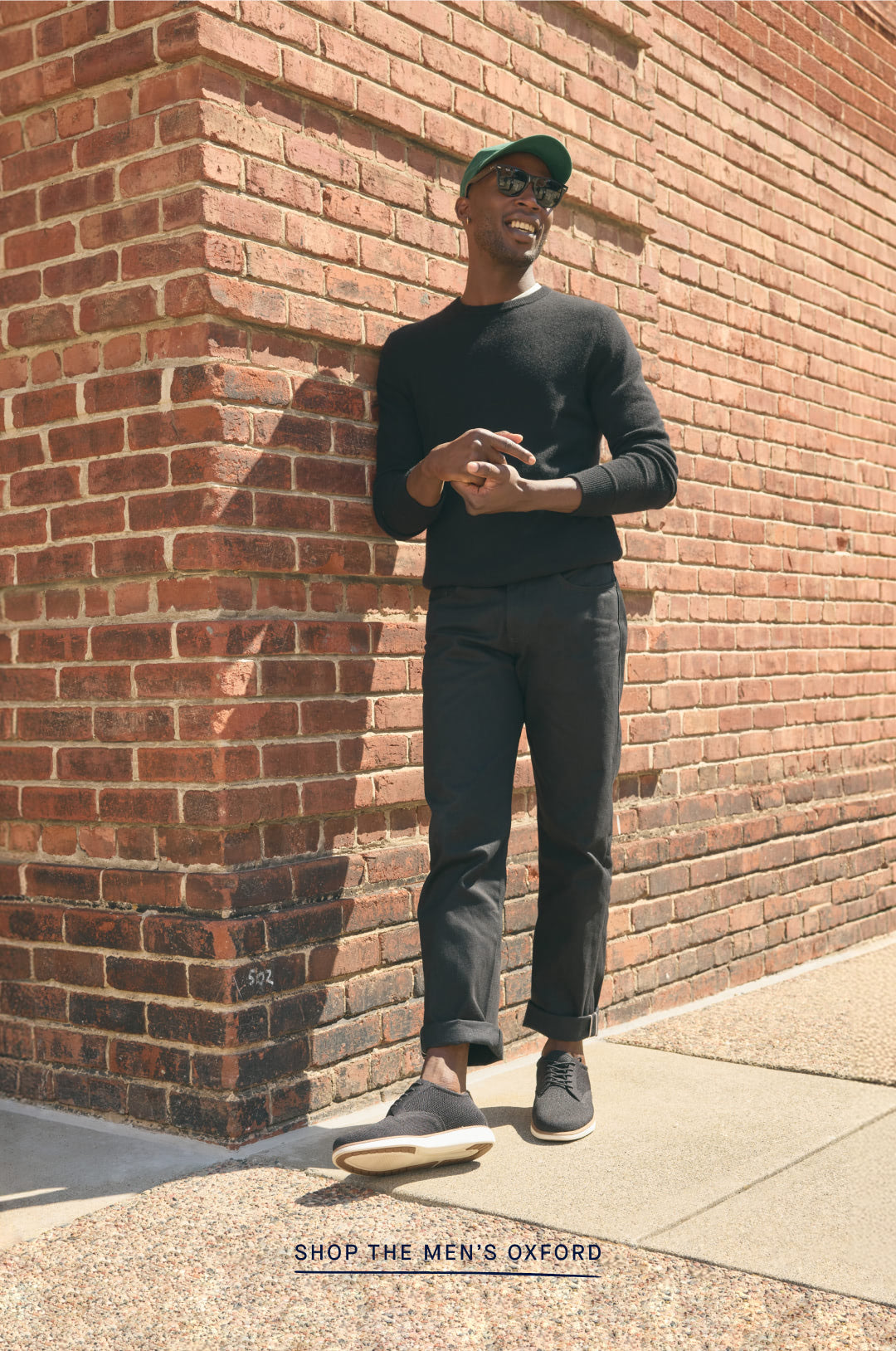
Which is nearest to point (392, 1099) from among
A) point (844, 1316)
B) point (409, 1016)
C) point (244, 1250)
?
point (409, 1016)

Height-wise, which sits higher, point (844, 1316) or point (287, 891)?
point (287, 891)

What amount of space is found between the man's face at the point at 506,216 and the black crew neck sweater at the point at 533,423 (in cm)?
11

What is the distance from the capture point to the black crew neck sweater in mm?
3117

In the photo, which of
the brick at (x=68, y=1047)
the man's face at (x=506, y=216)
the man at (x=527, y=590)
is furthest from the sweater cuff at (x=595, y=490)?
the brick at (x=68, y=1047)

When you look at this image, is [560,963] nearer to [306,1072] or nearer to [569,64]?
[306,1072]

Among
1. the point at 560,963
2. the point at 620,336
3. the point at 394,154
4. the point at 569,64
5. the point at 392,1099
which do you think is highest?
the point at 569,64

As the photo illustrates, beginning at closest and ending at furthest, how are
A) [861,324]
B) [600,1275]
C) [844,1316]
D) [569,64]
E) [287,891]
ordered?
1. [844,1316]
2. [600,1275]
3. [287,891]
4. [569,64]
5. [861,324]

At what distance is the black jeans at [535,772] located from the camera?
9.80ft

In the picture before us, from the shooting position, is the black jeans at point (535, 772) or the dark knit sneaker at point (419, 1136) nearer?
the dark knit sneaker at point (419, 1136)

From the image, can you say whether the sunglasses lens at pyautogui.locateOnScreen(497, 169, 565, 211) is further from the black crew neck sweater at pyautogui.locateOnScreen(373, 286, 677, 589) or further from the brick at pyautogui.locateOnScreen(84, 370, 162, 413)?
the brick at pyautogui.locateOnScreen(84, 370, 162, 413)

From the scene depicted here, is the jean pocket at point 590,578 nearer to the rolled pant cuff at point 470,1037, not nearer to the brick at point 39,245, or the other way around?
the rolled pant cuff at point 470,1037

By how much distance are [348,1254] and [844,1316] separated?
2.73 ft

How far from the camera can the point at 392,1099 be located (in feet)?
11.1

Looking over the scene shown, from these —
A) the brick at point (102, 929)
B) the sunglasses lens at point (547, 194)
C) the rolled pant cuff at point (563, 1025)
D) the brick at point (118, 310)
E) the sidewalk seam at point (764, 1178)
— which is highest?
the sunglasses lens at point (547, 194)
